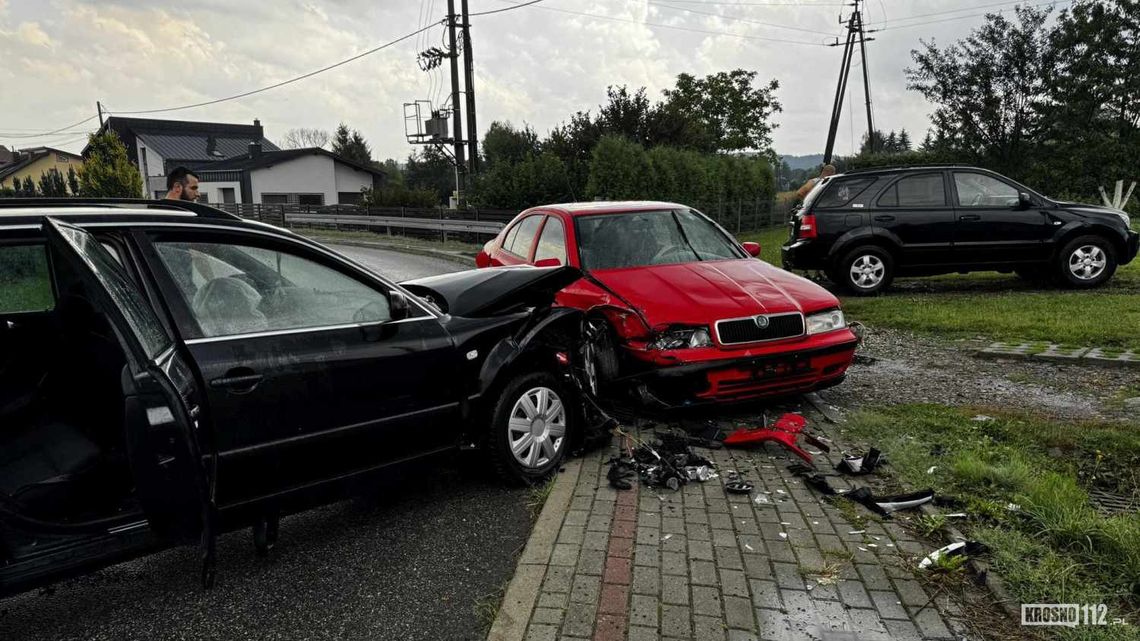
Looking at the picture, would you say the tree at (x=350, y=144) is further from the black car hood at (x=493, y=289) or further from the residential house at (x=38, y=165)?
the black car hood at (x=493, y=289)

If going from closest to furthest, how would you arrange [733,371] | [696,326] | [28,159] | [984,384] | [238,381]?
[238,381]
[733,371]
[696,326]
[984,384]
[28,159]

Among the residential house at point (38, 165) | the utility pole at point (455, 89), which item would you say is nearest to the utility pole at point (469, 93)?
the utility pole at point (455, 89)

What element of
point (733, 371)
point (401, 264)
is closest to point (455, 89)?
point (401, 264)

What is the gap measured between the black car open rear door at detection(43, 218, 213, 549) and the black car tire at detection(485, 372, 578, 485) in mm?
1679

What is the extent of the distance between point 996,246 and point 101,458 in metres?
10.8

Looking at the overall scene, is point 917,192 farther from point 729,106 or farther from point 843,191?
point 729,106

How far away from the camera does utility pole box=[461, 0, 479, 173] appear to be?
976 inches

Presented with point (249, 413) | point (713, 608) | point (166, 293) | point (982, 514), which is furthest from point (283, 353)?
point (982, 514)

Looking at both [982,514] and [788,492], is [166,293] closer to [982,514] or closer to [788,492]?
[788,492]

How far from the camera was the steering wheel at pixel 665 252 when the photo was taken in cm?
616

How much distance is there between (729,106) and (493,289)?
51585mm

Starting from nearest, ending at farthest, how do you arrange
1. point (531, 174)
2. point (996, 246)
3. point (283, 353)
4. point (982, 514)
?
point (283, 353) → point (982, 514) → point (996, 246) → point (531, 174)

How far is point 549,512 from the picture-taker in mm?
3816

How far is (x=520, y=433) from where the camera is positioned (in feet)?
13.9
